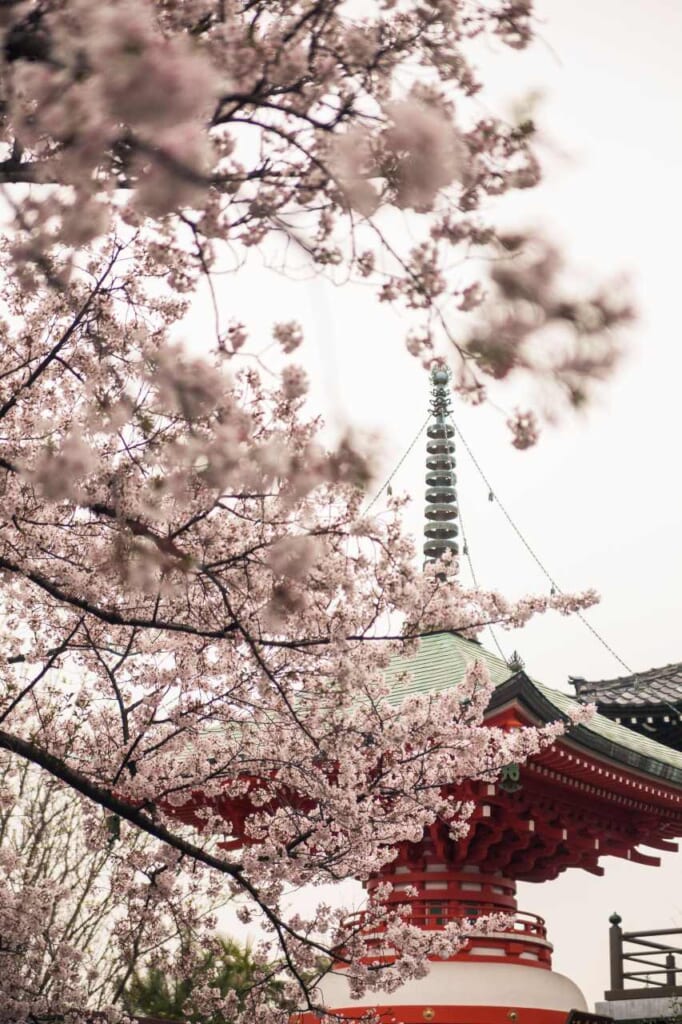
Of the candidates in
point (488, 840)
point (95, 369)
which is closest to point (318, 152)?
point (95, 369)

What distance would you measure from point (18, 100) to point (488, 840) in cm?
946

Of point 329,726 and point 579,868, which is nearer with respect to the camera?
point 329,726

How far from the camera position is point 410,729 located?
7770mm

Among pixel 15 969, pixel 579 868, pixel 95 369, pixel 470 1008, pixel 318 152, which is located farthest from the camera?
pixel 579 868

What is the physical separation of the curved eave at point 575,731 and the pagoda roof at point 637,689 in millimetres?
8043

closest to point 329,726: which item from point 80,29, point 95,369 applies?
point 95,369

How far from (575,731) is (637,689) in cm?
1115

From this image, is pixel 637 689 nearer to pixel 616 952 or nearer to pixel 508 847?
pixel 616 952

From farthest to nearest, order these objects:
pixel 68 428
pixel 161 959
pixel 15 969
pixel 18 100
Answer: pixel 161 959, pixel 15 969, pixel 68 428, pixel 18 100

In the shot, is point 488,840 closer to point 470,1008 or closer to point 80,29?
point 470,1008

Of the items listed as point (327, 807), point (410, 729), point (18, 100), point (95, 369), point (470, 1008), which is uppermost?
point (95, 369)

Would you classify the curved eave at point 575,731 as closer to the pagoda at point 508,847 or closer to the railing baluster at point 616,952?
the pagoda at point 508,847

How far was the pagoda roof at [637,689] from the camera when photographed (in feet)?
69.2

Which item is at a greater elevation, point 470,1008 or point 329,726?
point 329,726
